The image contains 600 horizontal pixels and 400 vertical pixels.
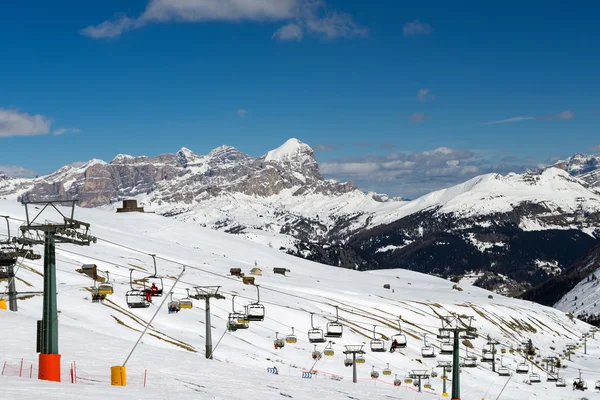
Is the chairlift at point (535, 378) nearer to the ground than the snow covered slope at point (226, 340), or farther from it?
nearer to the ground

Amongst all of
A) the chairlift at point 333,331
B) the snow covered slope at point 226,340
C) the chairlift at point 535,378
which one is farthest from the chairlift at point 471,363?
the chairlift at point 333,331

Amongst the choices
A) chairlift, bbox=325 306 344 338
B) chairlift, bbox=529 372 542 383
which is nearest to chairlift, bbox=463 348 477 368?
chairlift, bbox=529 372 542 383

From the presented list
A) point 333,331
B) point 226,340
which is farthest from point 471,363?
point 226,340

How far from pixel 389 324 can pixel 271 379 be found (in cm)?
9246

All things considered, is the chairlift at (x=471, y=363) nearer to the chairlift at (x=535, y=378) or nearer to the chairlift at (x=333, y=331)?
the chairlift at (x=535, y=378)

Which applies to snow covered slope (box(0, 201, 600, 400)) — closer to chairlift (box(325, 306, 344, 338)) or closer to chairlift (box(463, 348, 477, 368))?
chairlift (box(463, 348, 477, 368))

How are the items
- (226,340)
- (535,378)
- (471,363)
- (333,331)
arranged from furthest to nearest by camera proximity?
1. (535,378)
2. (471,363)
3. (226,340)
4. (333,331)

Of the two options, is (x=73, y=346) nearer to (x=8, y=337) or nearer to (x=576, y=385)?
(x=8, y=337)

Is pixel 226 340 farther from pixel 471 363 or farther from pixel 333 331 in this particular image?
pixel 471 363

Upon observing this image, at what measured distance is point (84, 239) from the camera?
33688mm

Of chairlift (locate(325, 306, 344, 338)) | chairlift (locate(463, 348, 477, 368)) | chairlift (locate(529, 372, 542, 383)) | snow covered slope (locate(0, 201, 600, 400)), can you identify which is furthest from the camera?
chairlift (locate(529, 372, 542, 383))

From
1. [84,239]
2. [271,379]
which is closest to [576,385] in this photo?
[271,379]

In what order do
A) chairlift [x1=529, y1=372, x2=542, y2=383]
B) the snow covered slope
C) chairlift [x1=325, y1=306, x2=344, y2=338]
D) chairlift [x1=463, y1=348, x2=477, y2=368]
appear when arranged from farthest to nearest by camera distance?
chairlift [x1=529, y1=372, x2=542, y2=383], chairlift [x1=463, y1=348, x2=477, y2=368], chairlift [x1=325, y1=306, x2=344, y2=338], the snow covered slope

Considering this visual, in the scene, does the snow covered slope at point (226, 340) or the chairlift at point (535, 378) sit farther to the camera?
the chairlift at point (535, 378)
